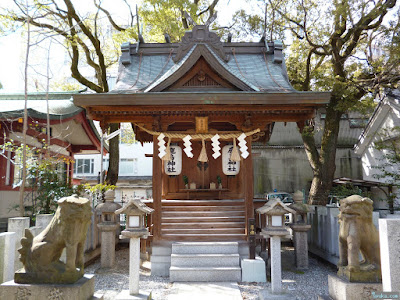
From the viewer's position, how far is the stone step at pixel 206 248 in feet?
25.5

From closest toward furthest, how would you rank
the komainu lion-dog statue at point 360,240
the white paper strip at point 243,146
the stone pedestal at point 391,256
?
the stone pedestal at point 391,256 < the komainu lion-dog statue at point 360,240 < the white paper strip at point 243,146

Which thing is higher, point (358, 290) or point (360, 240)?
point (360, 240)

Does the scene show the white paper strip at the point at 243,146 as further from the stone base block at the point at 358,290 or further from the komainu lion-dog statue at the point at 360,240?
the stone base block at the point at 358,290

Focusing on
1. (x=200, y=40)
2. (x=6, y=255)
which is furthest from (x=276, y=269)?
(x=200, y=40)

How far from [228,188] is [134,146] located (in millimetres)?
20553

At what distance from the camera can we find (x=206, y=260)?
741cm

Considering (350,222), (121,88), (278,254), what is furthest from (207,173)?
(350,222)

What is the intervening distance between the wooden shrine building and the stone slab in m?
1.61

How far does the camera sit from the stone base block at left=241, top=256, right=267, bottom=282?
23.2 feet

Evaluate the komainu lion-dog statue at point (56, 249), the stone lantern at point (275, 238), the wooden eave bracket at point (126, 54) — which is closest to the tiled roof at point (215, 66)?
the wooden eave bracket at point (126, 54)

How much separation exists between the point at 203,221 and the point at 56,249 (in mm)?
4988

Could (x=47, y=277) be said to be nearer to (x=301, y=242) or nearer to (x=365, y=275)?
(x=365, y=275)

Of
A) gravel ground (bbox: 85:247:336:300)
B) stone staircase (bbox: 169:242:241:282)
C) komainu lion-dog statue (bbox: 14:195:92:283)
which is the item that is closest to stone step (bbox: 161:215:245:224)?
stone staircase (bbox: 169:242:241:282)

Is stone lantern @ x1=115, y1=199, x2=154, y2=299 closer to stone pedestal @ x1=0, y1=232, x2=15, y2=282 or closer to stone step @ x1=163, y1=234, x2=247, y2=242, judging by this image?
stone pedestal @ x1=0, y1=232, x2=15, y2=282
